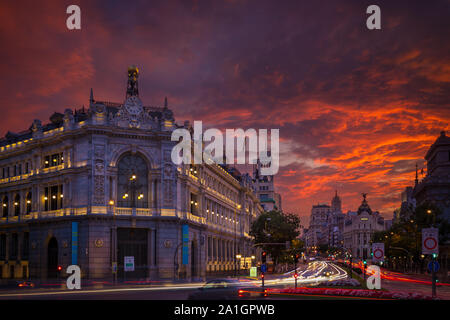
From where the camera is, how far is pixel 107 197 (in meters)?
69.9

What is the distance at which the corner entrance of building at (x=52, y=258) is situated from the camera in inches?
2881

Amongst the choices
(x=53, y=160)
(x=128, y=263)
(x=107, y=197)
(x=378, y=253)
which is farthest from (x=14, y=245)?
(x=378, y=253)

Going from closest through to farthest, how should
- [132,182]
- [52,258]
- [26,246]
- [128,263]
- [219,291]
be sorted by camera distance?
[219,291] → [128,263] → [132,182] → [52,258] → [26,246]

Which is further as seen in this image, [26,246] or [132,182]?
[26,246]

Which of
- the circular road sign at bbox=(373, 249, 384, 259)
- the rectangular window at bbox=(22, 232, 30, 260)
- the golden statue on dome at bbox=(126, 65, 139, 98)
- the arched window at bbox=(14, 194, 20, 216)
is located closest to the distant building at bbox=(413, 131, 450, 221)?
the golden statue on dome at bbox=(126, 65, 139, 98)

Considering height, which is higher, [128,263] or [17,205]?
[17,205]

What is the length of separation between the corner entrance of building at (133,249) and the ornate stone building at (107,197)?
0.13 metres

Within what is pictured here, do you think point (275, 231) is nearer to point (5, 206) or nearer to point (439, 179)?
point (439, 179)

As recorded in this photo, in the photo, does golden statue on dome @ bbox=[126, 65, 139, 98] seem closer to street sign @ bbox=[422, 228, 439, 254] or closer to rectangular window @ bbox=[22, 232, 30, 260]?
rectangular window @ bbox=[22, 232, 30, 260]

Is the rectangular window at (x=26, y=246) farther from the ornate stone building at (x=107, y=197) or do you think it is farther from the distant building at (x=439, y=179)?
the distant building at (x=439, y=179)

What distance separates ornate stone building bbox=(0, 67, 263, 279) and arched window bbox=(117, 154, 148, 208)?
14cm

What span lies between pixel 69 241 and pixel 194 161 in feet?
74.8

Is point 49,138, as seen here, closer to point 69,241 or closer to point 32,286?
point 69,241

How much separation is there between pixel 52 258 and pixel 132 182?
16.0m
